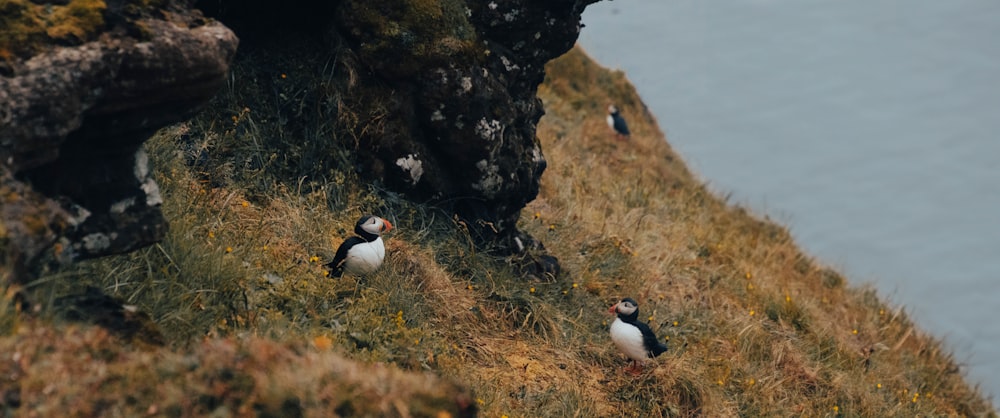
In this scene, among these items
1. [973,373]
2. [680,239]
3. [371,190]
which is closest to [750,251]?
[680,239]

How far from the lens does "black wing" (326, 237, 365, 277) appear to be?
18.4 ft

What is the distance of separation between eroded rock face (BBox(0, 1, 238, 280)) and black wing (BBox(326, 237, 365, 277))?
5.32 ft

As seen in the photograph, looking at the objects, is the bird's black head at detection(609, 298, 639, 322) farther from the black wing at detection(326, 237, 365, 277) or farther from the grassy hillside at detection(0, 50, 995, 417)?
the black wing at detection(326, 237, 365, 277)

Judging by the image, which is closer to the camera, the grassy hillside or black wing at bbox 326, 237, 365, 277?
the grassy hillside

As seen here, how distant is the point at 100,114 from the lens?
3752 mm

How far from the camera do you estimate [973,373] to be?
36.1ft

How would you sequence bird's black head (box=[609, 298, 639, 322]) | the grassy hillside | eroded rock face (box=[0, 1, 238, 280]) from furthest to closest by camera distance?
bird's black head (box=[609, 298, 639, 322])
eroded rock face (box=[0, 1, 238, 280])
the grassy hillside

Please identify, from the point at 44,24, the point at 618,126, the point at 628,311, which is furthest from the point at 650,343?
the point at 618,126

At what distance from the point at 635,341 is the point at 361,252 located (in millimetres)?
1889

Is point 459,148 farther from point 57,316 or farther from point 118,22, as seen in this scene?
point 57,316

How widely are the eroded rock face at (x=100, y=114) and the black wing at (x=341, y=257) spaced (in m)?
1.62

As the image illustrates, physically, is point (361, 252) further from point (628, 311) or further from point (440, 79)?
point (628, 311)

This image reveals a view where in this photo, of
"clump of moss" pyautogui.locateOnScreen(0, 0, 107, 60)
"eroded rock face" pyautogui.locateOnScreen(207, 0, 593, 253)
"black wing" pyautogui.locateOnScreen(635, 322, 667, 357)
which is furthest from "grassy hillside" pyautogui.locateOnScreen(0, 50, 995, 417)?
"clump of moss" pyautogui.locateOnScreen(0, 0, 107, 60)

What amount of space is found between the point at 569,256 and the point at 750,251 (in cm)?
424
